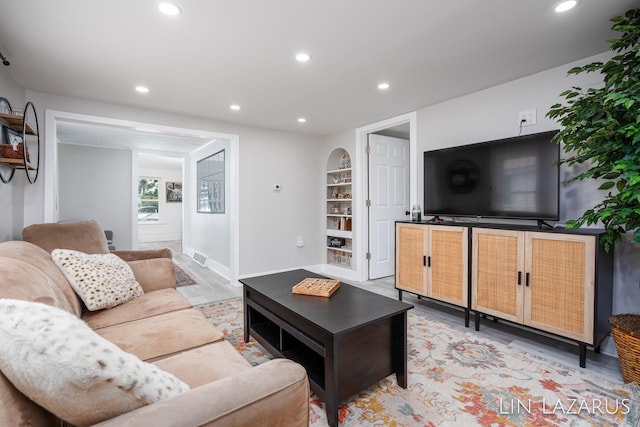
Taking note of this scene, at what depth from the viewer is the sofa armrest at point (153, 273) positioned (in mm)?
2324

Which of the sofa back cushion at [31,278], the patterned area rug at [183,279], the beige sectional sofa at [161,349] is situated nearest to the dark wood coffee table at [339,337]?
the beige sectional sofa at [161,349]

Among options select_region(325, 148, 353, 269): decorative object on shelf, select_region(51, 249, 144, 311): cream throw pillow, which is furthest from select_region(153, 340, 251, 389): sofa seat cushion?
select_region(325, 148, 353, 269): decorative object on shelf

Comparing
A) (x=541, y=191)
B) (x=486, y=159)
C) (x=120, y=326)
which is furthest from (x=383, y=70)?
(x=120, y=326)

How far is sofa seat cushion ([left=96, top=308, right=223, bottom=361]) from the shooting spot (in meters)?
1.43

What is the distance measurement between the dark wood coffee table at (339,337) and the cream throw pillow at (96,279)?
0.87 m

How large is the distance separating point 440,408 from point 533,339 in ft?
4.56

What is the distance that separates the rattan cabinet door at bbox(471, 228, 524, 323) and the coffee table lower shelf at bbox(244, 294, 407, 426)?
47.9 inches

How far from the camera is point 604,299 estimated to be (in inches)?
83.7

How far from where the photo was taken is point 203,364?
1.30 meters

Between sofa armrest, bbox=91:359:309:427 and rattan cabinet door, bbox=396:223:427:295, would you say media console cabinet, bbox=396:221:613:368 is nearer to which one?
rattan cabinet door, bbox=396:223:427:295

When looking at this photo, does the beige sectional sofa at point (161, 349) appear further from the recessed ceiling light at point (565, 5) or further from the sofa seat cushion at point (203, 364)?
the recessed ceiling light at point (565, 5)

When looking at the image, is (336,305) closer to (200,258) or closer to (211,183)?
(211,183)

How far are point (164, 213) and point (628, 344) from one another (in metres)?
9.84

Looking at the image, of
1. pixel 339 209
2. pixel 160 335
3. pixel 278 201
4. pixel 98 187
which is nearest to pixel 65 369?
pixel 160 335
